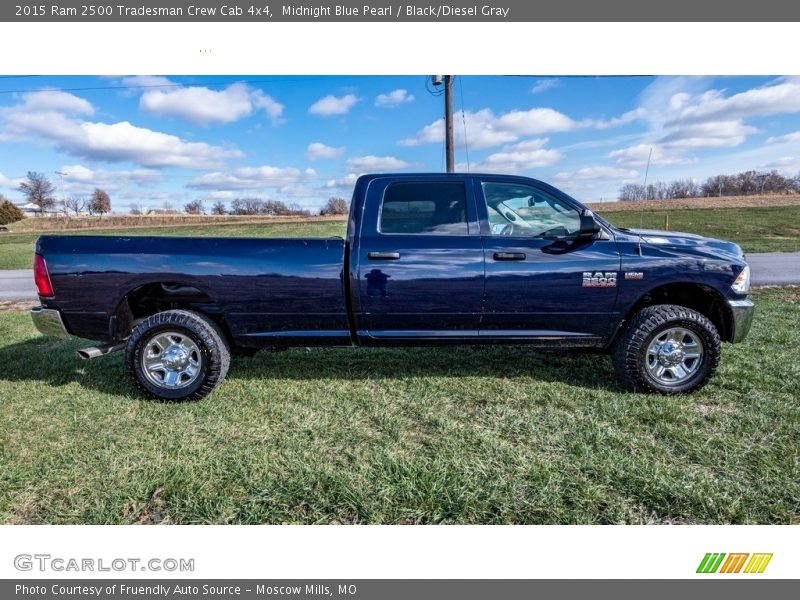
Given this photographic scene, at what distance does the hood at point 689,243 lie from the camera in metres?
3.49

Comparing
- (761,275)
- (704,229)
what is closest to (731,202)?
(704,229)

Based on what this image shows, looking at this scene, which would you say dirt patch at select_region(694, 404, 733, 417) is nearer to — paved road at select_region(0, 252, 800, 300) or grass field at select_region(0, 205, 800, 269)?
paved road at select_region(0, 252, 800, 300)

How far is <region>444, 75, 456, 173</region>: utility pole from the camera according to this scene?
457 inches

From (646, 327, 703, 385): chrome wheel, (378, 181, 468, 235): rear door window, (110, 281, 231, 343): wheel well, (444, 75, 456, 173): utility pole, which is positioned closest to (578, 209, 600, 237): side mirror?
(378, 181, 468, 235): rear door window

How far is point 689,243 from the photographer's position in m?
3.54

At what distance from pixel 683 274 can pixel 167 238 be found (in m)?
4.18

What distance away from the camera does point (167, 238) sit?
3.50m

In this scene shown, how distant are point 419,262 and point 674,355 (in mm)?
2214

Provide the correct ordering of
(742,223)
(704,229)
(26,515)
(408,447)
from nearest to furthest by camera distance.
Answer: (26,515) < (408,447) < (704,229) < (742,223)

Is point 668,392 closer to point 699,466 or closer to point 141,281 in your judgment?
point 699,466

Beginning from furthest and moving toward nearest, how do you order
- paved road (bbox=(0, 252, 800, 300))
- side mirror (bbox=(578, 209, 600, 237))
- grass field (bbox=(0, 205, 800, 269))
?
grass field (bbox=(0, 205, 800, 269))
paved road (bbox=(0, 252, 800, 300))
side mirror (bbox=(578, 209, 600, 237))

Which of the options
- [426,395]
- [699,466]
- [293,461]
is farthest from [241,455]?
[699,466]

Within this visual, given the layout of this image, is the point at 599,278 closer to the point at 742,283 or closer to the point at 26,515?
the point at 742,283

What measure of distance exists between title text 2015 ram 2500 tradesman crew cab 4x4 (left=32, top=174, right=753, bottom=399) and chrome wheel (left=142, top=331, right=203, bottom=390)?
1cm
